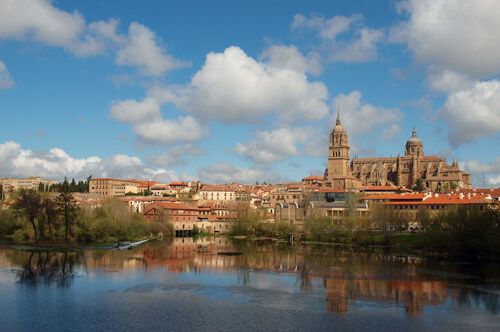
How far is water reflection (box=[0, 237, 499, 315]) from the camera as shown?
2500 cm

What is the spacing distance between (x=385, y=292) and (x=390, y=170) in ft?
316

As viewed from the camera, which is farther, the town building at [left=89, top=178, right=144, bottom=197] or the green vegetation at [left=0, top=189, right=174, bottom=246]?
the town building at [left=89, top=178, right=144, bottom=197]

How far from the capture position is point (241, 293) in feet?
83.9

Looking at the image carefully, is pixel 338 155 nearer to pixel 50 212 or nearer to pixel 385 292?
pixel 50 212

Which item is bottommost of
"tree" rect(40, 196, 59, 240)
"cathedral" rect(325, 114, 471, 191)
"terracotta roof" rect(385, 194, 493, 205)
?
"tree" rect(40, 196, 59, 240)

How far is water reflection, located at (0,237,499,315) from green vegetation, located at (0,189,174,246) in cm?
494

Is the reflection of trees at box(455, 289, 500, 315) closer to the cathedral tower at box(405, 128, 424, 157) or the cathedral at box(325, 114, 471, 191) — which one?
the cathedral at box(325, 114, 471, 191)

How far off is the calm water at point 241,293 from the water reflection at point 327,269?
66 mm

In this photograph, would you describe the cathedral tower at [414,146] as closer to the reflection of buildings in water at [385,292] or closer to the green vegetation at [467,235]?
the green vegetation at [467,235]

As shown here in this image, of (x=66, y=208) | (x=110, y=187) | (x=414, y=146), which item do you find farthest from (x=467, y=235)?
(x=110, y=187)

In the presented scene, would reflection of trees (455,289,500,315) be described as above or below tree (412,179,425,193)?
below

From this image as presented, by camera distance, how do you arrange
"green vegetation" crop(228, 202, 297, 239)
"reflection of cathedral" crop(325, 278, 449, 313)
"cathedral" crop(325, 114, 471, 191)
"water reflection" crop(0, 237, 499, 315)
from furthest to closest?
"cathedral" crop(325, 114, 471, 191), "green vegetation" crop(228, 202, 297, 239), "water reflection" crop(0, 237, 499, 315), "reflection of cathedral" crop(325, 278, 449, 313)

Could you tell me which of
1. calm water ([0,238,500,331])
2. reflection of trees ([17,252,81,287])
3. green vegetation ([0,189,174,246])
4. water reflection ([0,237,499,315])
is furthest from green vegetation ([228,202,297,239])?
reflection of trees ([17,252,81,287])

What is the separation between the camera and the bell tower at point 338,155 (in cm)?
11531
